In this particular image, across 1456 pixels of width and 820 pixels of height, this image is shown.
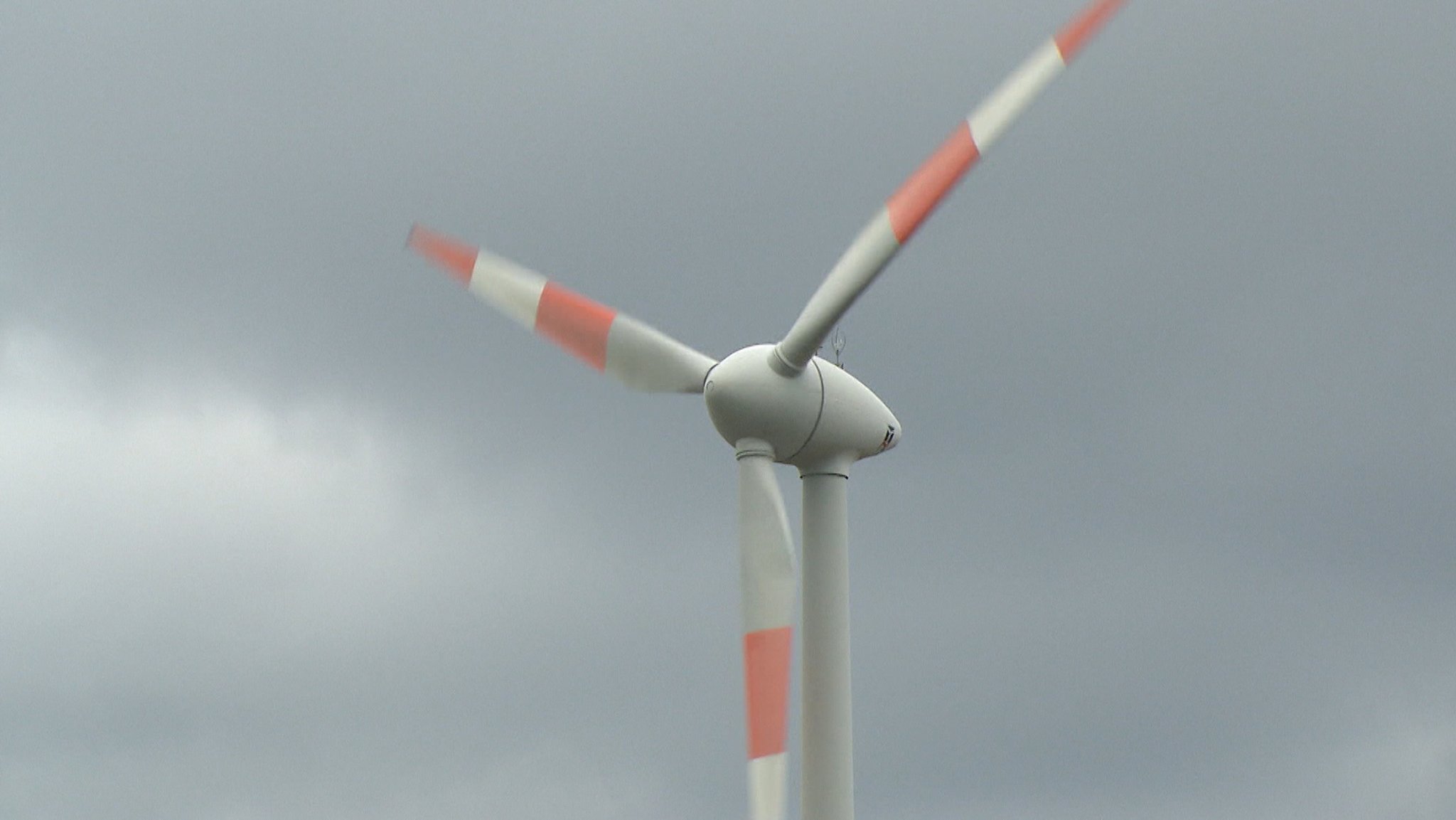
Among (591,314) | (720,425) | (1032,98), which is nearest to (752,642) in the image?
(720,425)

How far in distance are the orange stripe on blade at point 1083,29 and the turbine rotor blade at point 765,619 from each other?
7.95 metres

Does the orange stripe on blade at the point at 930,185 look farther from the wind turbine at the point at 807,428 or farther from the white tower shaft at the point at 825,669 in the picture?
the white tower shaft at the point at 825,669

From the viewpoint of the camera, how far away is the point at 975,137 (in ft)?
111

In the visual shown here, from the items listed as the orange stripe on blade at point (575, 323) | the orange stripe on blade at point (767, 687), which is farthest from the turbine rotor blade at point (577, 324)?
the orange stripe on blade at point (767, 687)

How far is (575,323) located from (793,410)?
460 cm

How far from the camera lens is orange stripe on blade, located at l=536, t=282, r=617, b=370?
3594 cm

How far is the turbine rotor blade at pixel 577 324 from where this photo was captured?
35.2 m

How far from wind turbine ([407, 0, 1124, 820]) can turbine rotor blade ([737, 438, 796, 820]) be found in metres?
0.02

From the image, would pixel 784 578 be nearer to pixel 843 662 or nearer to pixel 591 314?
pixel 843 662

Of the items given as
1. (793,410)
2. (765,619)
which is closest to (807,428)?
(793,410)

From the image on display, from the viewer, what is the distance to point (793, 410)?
33.7 meters

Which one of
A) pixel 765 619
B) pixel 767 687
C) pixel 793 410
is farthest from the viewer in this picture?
pixel 793 410

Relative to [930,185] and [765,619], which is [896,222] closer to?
[930,185]

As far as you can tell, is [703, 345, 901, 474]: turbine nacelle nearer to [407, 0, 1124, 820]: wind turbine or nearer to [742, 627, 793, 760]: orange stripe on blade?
[407, 0, 1124, 820]: wind turbine
